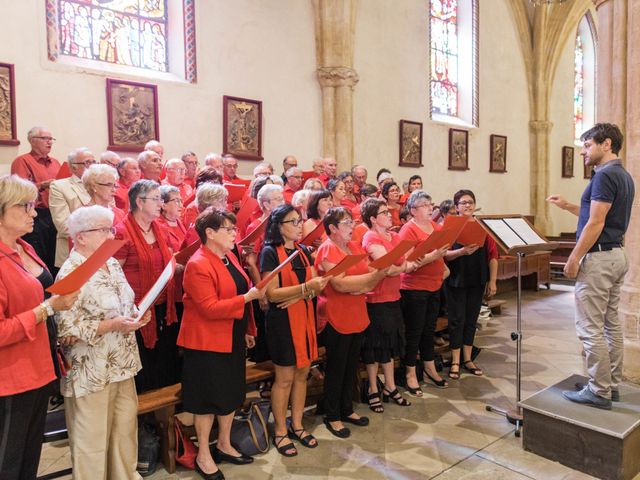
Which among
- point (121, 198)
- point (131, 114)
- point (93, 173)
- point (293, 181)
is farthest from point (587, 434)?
point (131, 114)

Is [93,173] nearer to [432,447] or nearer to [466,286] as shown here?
[432,447]

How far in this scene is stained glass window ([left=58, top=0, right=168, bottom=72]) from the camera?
609 centimetres

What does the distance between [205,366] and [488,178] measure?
10450 millimetres

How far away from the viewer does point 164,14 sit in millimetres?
6965

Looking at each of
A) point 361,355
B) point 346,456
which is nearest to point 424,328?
point 361,355

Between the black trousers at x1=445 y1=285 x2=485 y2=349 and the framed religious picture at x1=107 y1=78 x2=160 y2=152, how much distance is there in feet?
13.3

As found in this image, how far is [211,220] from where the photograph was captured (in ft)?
Result: 9.29

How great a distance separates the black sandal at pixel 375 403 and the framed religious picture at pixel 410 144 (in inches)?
251

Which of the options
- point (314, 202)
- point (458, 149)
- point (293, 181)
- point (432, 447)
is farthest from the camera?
point (458, 149)

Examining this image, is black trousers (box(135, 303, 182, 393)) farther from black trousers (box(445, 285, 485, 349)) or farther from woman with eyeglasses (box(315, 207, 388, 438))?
black trousers (box(445, 285, 485, 349))

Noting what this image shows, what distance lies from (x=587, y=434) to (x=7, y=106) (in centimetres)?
584

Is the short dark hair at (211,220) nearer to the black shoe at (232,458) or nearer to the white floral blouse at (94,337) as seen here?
the white floral blouse at (94,337)

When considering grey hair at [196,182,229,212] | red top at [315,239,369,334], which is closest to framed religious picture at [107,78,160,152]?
grey hair at [196,182,229,212]

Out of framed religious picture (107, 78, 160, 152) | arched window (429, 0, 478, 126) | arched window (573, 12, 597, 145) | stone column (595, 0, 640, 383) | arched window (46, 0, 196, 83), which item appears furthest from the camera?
arched window (573, 12, 597, 145)
